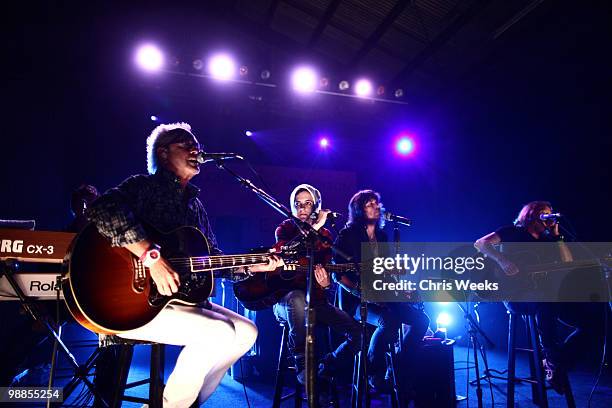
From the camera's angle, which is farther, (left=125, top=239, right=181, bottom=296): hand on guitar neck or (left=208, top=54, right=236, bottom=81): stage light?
(left=208, top=54, right=236, bottom=81): stage light

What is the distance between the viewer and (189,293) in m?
2.58

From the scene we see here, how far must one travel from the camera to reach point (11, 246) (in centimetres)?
288

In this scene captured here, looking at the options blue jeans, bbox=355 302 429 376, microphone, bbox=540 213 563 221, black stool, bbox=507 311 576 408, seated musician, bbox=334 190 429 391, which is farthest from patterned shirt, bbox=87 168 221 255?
microphone, bbox=540 213 563 221

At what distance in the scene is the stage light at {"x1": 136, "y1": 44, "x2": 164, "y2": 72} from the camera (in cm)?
696

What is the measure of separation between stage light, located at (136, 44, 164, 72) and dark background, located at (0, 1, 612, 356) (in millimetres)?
171

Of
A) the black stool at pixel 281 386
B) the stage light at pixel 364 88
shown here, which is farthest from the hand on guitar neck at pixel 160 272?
the stage light at pixel 364 88

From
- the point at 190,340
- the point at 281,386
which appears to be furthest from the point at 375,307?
the point at 190,340

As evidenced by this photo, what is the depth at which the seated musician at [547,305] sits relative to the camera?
4.24 meters

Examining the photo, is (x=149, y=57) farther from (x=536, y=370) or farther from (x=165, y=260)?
(x=536, y=370)

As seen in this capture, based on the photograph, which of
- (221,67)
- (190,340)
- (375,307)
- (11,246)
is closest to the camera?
(190,340)

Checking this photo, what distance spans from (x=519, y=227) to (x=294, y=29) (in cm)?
644

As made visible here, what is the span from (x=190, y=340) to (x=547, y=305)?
159 inches

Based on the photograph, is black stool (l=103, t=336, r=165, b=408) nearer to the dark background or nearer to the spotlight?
the dark background

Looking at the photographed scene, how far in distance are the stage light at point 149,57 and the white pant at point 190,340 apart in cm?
587
